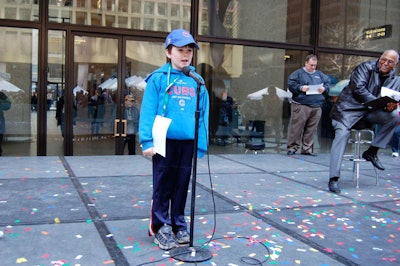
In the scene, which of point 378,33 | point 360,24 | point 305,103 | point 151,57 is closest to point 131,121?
point 151,57

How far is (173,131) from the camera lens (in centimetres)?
363

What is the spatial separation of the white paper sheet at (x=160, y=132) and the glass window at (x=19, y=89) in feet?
19.6

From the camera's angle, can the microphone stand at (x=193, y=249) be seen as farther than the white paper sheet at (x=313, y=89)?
No

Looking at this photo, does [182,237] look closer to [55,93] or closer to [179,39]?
[179,39]

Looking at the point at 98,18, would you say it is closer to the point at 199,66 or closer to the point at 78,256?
the point at 199,66

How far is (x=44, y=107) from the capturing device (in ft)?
28.8

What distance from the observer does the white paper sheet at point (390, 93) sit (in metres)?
5.82

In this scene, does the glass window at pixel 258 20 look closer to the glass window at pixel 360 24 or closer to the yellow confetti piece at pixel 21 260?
the glass window at pixel 360 24

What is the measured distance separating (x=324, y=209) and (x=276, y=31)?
654 cm

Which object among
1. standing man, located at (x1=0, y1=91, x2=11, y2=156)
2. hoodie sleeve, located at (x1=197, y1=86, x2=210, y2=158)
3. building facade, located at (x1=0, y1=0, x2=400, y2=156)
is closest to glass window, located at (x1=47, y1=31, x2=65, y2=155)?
building facade, located at (x1=0, y1=0, x2=400, y2=156)

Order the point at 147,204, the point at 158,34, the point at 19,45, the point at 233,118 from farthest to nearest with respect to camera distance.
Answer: the point at 233,118
the point at 158,34
the point at 19,45
the point at 147,204

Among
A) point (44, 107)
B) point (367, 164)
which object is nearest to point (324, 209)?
point (367, 164)

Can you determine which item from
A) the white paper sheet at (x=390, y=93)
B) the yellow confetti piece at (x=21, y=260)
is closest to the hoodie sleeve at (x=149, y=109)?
the yellow confetti piece at (x=21, y=260)

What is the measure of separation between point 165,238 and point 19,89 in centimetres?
638
